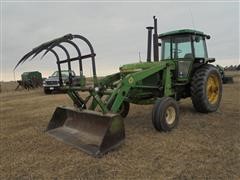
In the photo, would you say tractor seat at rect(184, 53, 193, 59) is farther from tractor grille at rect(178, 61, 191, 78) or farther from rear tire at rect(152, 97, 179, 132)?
rear tire at rect(152, 97, 179, 132)

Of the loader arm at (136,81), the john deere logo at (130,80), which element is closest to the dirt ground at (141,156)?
the loader arm at (136,81)

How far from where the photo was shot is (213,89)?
8.20 m

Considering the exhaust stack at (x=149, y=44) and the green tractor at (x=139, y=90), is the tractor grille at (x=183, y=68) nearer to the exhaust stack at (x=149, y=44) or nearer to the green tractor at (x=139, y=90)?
the green tractor at (x=139, y=90)

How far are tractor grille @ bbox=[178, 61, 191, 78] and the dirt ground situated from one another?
137cm

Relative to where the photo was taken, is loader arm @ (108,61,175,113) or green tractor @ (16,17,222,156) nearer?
green tractor @ (16,17,222,156)

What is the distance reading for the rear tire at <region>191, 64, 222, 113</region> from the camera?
728 centimetres

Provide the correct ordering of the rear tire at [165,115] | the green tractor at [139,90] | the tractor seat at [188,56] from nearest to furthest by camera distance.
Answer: the green tractor at [139,90] → the rear tire at [165,115] → the tractor seat at [188,56]

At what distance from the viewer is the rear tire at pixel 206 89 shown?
7277 mm

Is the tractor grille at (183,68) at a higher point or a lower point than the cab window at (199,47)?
lower

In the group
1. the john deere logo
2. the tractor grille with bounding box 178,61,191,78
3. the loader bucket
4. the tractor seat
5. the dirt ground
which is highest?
the tractor seat

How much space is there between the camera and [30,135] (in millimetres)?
6113

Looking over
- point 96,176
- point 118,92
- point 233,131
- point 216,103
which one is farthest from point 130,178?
point 216,103

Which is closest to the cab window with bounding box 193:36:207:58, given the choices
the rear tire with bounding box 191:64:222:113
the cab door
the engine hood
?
the cab door

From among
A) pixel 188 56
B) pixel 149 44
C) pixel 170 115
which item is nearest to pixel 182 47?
pixel 188 56
